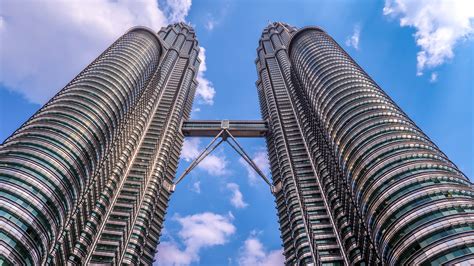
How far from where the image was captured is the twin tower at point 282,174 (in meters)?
53.4

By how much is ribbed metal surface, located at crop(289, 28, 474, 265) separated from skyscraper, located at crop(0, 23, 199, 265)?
48.6 m

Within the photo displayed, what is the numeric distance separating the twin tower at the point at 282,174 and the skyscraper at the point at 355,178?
26 cm

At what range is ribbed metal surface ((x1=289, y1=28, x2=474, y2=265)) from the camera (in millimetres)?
49812

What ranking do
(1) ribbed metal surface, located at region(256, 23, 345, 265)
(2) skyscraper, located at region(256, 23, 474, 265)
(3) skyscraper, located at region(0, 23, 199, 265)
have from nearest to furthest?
1. (2) skyscraper, located at region(256, 23, 474, 265)
2. (3) skyscraper, located at region(0, 23, 199, 265)
3. (1) ribbed metal surface, located at region(256, 23, 345, 265)

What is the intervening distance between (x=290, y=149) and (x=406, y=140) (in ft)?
162

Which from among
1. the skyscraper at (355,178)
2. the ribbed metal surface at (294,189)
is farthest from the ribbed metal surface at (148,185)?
the skyscraper at (355,178)

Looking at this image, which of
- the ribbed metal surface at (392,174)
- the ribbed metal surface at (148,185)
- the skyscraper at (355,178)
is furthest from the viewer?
the ribbed metal surface at (148,185)

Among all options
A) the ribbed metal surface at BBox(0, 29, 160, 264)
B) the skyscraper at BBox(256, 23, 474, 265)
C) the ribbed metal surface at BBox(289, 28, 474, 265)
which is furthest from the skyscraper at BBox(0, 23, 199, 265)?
the ribbed metal surface at BBox(289, 28, 474, 265)

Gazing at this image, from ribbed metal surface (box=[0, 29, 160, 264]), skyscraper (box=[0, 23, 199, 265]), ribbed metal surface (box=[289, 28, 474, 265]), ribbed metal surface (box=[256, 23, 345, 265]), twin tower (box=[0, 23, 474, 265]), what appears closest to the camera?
ribbed metal surface (box=[289, 28, 474, 265])

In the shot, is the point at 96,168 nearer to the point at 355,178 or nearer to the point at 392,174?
the point at 355,178

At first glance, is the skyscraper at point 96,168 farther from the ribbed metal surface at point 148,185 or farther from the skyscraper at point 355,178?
the skyscraper at point 355,178

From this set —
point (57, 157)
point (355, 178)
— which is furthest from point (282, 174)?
point (57, 157)

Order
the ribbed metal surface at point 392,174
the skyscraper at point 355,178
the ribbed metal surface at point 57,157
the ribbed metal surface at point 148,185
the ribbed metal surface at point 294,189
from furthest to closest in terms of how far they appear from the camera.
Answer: the ribbed metal surface at point 294,189 < the ribbed metal surface at point 148,185 < the ribbed metal surface at point 57,157 < the skyscraper at point 355,178 < the ribbed metal surface at point 392,174

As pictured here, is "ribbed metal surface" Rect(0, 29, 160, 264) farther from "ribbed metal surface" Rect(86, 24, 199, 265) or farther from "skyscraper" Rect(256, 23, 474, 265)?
"skyscraper" Rect(256, 23, 474, 265)
